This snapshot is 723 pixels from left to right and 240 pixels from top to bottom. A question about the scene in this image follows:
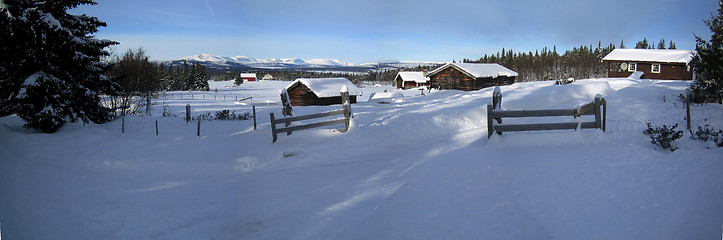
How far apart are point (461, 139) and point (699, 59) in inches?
602

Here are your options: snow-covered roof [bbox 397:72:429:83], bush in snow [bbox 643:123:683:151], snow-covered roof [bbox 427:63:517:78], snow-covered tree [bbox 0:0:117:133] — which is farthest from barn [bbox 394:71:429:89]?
bush in snow [bbox 643:123:683:151]

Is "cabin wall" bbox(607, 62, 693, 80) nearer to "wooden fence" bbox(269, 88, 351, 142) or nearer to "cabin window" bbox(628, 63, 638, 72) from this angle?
"cabin window" bbox(628, 63, 638, 72)

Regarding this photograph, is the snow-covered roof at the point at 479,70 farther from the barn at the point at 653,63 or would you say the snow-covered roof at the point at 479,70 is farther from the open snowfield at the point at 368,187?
the open snowfield at the point at 368,187

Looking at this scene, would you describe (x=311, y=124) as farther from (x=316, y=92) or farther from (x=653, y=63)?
(x=653, y=63)

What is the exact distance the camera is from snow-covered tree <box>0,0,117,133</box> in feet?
39.7

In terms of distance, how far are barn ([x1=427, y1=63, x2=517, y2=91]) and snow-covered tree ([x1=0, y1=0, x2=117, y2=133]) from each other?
36.1m

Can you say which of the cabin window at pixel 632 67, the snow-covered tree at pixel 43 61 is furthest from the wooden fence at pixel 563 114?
the cabin window at pixel 632 67

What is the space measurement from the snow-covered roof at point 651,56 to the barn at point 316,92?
29.9 m

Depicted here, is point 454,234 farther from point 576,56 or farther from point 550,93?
point 576,56

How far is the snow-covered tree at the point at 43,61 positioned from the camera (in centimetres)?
1210

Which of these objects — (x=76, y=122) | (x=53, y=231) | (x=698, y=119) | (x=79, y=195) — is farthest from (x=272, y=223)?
(x=698, y=119)

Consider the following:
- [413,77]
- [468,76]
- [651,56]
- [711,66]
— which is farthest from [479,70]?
[413,77]

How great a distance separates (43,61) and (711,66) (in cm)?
2692

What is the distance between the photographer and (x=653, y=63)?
38.8 meters
